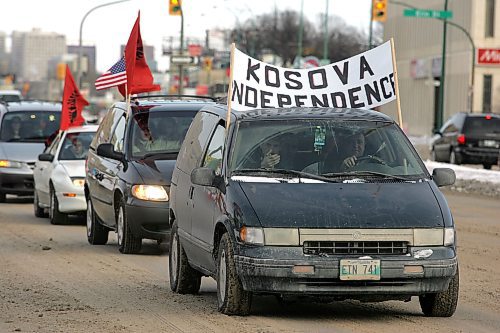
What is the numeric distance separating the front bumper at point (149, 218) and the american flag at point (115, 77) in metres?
4.98

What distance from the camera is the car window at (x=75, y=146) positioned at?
21312 millimetres

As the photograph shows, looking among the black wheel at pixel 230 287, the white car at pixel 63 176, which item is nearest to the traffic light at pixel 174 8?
the white car at pixel 63 176

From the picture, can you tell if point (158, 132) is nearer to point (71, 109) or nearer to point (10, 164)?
point (71, 109)

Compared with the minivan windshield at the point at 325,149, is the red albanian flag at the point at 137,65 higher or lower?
higher

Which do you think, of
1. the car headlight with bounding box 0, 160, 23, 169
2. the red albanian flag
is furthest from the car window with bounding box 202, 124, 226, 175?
the car headlight with bounding box 0, 160, 23, 169

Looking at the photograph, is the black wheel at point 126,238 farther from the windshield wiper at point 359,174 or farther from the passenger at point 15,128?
the passenger at point 15,128

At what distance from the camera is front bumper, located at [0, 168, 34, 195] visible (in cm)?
2533

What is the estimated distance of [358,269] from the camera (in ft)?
31.0

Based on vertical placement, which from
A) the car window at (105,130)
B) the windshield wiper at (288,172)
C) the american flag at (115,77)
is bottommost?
the car window at (105,130)

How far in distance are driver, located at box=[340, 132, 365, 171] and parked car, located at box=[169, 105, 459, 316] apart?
0.04ft

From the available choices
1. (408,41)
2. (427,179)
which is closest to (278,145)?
(427,179)

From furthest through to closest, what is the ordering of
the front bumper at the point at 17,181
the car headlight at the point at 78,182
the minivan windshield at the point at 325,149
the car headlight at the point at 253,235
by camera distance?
the front bumper at the point at 17,181 < the car headlight at the point at 78,182 < the minivan windshield at the point at 325,149 < the car headlight at the point at 253,235

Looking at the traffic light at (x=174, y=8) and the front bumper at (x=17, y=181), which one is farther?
the traffic light at (x=174, y=8)

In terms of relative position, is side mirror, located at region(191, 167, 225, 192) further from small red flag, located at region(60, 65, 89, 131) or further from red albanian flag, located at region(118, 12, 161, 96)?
small red flag, located at region(60, 65, 89, 131)
